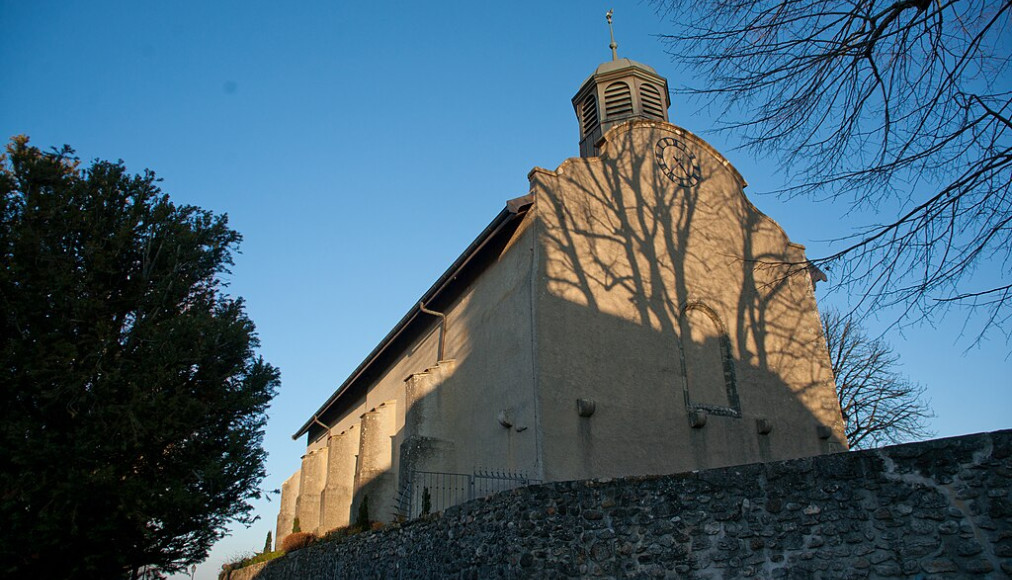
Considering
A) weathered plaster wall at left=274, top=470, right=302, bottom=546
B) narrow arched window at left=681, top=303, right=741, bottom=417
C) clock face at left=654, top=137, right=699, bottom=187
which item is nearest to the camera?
narrow arched window at left=681, top=303, right=741, bottom=417

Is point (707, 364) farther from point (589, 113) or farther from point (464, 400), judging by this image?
point (589, 113)

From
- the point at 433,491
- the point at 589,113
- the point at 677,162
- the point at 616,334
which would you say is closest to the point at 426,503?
the point at 433,491

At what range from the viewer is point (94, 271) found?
1370 centimetres

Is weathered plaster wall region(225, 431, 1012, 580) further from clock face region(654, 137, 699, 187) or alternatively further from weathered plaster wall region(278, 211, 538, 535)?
clock face region(654, 137, 699, 187)

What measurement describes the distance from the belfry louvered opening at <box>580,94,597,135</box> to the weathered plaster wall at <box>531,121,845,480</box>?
237 cm

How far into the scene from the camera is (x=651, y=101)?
19688 millimetres

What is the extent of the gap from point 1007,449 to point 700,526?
3.07m

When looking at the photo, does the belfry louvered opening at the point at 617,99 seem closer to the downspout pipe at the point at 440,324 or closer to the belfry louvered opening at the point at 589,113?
the belfry louvered opening at the point at 589,113

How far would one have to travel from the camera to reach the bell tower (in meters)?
19.2

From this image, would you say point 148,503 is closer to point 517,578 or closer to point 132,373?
point 132,373

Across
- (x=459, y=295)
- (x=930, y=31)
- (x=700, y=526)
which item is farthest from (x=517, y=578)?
(x=459, y=295)

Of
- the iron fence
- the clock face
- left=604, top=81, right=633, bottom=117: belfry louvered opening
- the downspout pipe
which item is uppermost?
left=604, top=81, right=633, bottom=117: belfry louvered opening

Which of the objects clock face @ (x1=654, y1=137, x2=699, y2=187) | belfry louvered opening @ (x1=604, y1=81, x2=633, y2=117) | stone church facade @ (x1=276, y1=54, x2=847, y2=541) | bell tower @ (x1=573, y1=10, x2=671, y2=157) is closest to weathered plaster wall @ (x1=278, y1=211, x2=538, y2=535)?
stone church facade @ (x1=276, y1=54, x2=847, y2=541)

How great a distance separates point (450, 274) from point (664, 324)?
5.75m
